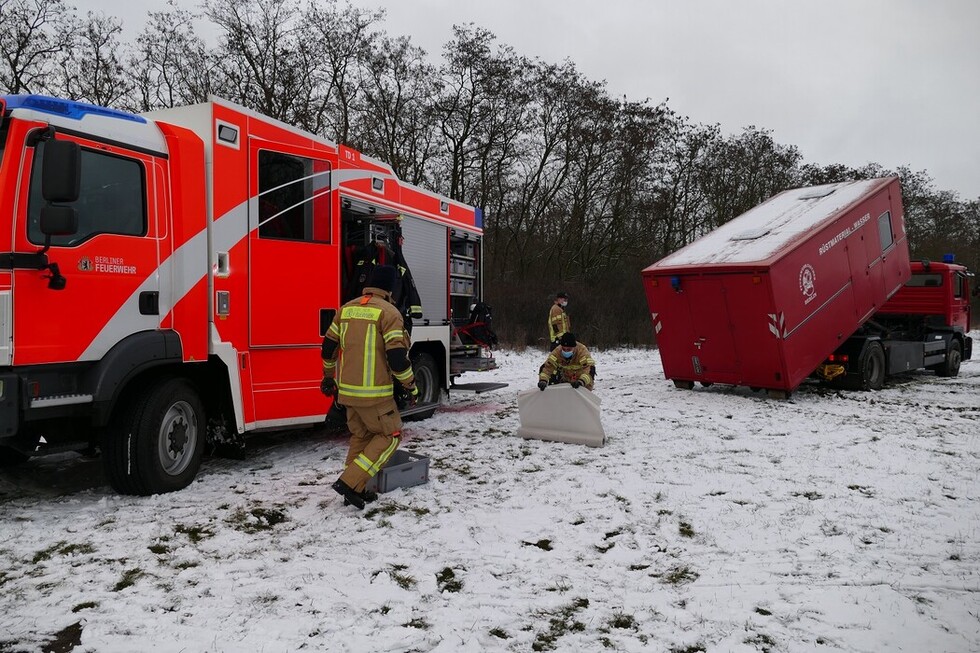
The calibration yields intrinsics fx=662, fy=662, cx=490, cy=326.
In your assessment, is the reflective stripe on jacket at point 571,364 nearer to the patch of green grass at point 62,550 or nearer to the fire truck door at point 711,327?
the fire truck door at point 711,327

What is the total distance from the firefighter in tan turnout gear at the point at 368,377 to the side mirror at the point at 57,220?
184cm

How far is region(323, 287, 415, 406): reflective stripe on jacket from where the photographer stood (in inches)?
192

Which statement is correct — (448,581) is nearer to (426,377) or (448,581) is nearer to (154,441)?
(154,441)

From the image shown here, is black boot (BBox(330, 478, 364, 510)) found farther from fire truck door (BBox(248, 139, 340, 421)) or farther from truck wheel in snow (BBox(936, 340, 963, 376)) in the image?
truck wheel in snow (BBox(936, 340, 963, 376))

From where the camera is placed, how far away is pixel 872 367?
11727mm

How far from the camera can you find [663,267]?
10.8m

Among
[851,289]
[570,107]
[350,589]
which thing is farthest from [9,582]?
[570,107]

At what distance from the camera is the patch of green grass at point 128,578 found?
3.64 metres

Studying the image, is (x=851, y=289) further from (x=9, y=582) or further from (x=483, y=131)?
(x=483, y=131)

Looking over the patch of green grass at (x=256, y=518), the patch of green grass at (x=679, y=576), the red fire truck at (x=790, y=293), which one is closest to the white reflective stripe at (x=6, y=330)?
the patch of green grass at (x=256, y=518)

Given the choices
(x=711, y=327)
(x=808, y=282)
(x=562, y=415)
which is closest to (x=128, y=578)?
(x=562, y=415)

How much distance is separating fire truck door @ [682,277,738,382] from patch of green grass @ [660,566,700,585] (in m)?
6.67

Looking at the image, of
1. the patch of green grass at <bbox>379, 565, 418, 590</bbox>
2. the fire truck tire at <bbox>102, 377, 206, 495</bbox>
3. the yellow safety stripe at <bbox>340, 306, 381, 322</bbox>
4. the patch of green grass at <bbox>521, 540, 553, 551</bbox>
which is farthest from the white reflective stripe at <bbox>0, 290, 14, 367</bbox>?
the patch of green grass at <bbox>521, 540, 553, 551</bbox>

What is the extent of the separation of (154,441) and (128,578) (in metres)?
1.52
